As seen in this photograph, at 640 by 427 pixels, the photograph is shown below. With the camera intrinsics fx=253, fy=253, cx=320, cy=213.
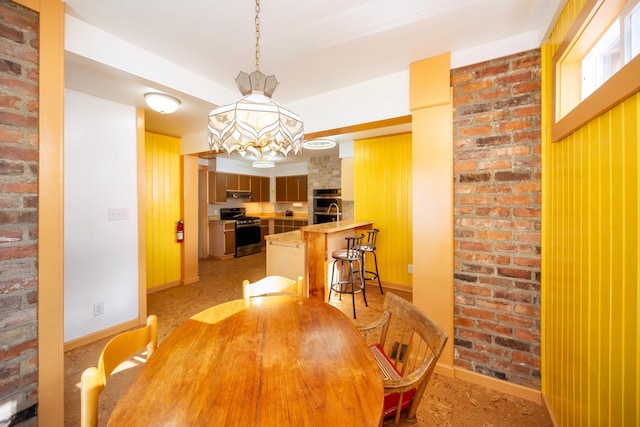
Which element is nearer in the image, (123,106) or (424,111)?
(424,111)

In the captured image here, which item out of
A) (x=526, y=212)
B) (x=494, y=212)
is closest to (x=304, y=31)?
(x=494, y=212)

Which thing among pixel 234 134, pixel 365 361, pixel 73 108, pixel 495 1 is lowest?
pixel 365 361

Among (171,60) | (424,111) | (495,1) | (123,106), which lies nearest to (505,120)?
(424,111)

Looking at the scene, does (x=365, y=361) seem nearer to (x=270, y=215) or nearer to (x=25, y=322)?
(x=25, y=322)

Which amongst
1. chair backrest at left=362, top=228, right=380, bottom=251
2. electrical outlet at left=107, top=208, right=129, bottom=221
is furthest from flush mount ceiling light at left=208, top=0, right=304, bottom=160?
chair backrest at left=362, top=228, right=380, bottom=251

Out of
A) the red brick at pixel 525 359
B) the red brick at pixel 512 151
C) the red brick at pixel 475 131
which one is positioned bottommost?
the red brick at pixel 525 359

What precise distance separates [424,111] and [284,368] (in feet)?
6.47

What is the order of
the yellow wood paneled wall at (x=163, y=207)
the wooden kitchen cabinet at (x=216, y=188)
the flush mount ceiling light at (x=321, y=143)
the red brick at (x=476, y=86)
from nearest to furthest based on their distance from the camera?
the red brick at (x=476, y=86) → the yellow wood paneled wall at (x=163, y=207) → the flush mount ceiling light at (x=321, y=143) → the wooden kitchen cabinet at (x=216, y=188)

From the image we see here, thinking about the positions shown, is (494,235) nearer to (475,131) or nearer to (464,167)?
(464,167)

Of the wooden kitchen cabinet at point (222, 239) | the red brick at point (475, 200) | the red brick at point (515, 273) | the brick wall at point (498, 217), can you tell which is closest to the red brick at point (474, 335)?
the brick wall at point (498, 217)

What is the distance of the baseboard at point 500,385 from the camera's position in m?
1.70

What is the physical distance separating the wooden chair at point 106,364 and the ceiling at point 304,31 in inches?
67.5

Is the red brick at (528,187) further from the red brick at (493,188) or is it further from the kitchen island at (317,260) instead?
the kitchen island at (317,260)

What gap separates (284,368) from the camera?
92cm
